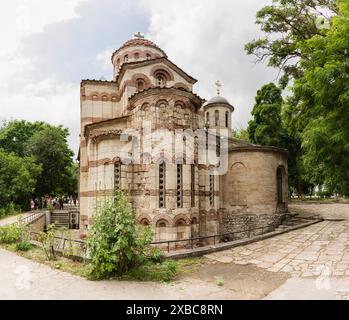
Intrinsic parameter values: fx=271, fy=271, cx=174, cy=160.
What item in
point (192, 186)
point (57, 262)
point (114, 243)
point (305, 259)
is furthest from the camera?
point (192, 186)

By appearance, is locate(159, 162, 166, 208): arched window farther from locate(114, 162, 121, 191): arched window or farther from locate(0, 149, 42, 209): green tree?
locate(0, 149, 42, 209): green tree

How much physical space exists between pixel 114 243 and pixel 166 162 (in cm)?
640

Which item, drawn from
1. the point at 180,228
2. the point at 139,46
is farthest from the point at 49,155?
the point at 180,228

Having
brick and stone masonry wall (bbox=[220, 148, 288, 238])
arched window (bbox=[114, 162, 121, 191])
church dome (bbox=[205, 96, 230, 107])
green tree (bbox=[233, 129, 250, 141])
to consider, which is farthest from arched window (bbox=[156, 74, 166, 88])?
green tree (bbox=[233, 129, 250, 141])

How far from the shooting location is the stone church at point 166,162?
12.4 m

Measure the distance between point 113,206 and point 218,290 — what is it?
3.17 m

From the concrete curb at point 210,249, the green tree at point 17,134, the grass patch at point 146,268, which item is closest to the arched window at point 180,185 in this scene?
the concrete curb at point 210,249

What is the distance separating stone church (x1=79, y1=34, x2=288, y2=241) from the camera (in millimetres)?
12445

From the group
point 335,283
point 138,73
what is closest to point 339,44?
point 335,283

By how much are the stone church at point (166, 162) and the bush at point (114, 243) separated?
16.3 feet

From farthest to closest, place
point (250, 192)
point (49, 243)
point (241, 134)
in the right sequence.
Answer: point (241, 134)
point (250, 192)
point (49, 243)

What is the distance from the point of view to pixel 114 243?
6.39 meters

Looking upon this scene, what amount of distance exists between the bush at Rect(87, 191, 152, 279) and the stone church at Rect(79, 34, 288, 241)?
4.96m

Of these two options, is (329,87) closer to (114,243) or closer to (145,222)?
(114,243)
